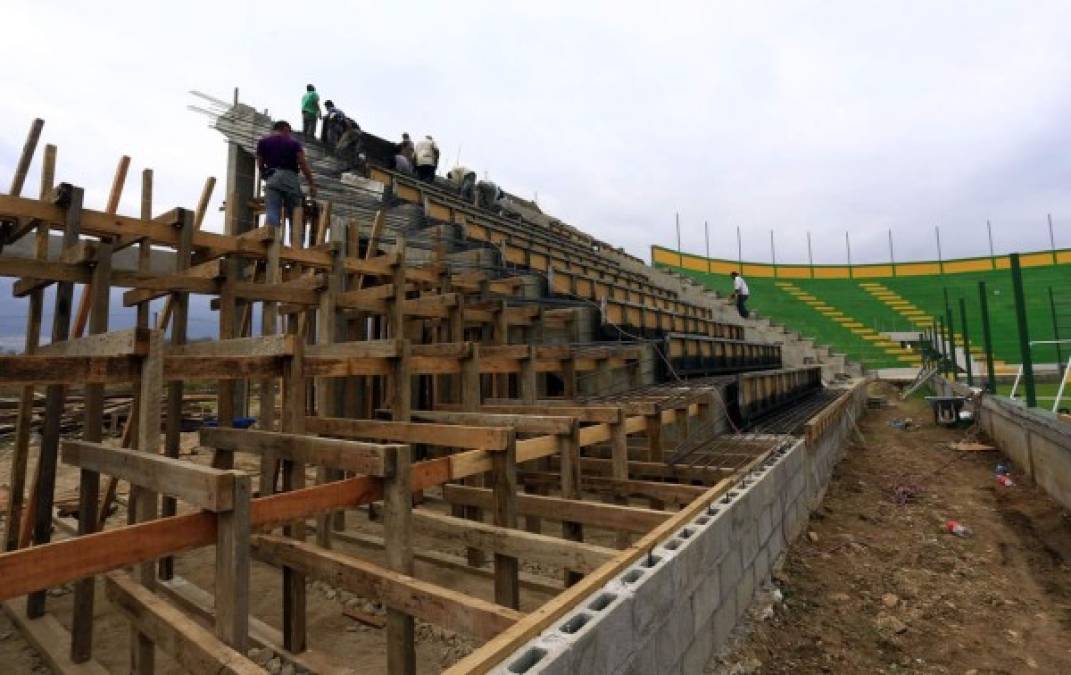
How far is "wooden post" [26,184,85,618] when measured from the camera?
11.8 ft

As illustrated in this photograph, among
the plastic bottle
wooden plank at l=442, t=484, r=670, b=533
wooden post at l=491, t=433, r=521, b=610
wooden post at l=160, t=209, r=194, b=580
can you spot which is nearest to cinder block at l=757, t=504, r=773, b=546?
wooden plank at l=442, t=484, r=670, b=533

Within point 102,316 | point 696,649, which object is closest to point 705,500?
point 696,649

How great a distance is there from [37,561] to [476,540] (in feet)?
6.36

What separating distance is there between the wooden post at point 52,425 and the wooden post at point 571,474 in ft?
10.7

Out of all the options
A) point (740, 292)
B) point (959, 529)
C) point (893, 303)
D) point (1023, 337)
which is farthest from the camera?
point (893, 303)

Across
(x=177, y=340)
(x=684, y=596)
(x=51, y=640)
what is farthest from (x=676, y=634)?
(x=177, y=340)

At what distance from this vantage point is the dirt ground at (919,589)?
3.27m

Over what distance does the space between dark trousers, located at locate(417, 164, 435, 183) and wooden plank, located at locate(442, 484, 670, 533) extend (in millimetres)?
13033

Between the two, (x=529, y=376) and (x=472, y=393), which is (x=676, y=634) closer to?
(x=472, y=393)

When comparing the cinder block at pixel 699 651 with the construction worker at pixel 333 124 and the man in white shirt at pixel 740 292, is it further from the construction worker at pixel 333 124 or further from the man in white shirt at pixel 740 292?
the man in white shirt at pixel 740 292

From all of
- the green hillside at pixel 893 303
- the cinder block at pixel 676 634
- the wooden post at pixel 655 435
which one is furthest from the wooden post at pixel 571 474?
the green hillside at pixel 893 303

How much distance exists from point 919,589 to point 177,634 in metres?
4.83

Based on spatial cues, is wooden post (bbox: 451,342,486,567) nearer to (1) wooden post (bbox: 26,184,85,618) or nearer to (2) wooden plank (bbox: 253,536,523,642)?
(2) wooden plank (bbox: 253,536,523,642)

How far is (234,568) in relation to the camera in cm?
204
